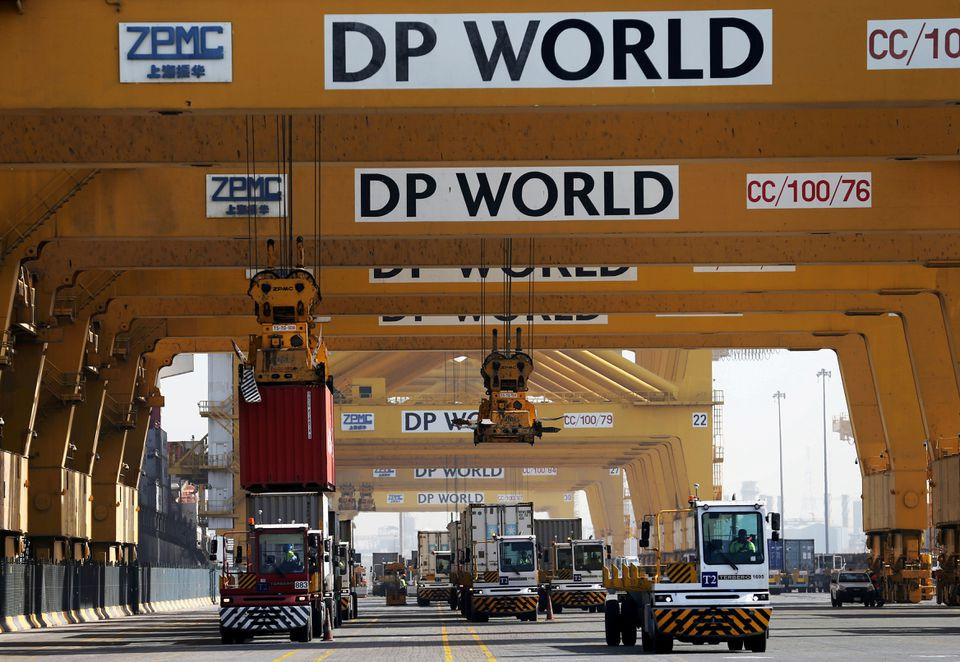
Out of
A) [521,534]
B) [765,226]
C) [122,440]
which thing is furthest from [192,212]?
[122,440]

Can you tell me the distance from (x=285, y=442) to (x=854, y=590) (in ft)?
87.7

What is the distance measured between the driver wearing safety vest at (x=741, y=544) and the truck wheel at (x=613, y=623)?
3441 mm

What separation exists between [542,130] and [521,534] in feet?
73.2

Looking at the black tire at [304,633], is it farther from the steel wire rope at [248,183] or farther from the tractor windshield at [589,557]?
the tractor windshield at [589,557]

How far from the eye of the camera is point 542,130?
24359 mm

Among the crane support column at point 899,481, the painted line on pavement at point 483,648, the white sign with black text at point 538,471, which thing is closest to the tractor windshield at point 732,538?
the painted line on pavement at point 483,648

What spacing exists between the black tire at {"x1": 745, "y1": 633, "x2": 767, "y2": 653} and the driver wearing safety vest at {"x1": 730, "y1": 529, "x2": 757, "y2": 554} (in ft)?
4.10

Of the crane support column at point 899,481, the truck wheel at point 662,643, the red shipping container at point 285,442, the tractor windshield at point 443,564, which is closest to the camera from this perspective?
the truck wheel at point 662,643

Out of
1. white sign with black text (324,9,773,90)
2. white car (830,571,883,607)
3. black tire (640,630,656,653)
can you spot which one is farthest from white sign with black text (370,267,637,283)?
white car (830,571,883,607)

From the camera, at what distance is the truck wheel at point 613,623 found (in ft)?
88.9

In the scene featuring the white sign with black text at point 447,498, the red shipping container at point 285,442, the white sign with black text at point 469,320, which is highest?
the white sign with black text at point 469,320

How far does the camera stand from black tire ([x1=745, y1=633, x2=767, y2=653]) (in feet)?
79.3

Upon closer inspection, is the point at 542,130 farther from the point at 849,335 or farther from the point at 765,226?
the point at 849,335

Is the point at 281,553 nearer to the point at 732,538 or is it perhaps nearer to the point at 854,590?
the point at 732,538
